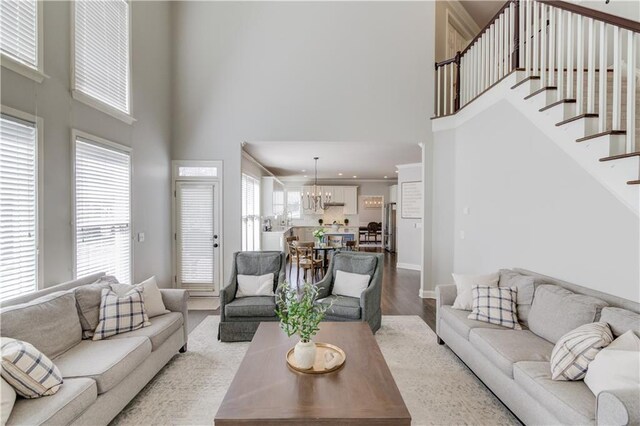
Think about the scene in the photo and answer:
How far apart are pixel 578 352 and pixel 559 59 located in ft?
8.57

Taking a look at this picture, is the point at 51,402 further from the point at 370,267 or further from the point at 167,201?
the point at 167,201

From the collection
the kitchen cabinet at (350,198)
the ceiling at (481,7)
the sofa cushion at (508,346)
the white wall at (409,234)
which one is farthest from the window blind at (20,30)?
the kitchen cabinet at (350,198)

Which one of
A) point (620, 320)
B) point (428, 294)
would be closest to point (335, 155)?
point (428, 294)

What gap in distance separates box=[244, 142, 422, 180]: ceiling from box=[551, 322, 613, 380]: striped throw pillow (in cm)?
385

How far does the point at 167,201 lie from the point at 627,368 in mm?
5426

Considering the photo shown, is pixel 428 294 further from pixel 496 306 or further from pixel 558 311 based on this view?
pixel 558 311

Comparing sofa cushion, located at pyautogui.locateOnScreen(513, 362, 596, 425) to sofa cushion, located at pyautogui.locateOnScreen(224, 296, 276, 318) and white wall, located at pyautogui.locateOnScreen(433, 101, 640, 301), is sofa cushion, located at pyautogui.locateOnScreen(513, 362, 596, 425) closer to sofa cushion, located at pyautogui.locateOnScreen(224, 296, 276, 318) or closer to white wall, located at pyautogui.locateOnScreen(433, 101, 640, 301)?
white wall, located at pyautogui.locateOnScreen(433, 101, 640, 301)

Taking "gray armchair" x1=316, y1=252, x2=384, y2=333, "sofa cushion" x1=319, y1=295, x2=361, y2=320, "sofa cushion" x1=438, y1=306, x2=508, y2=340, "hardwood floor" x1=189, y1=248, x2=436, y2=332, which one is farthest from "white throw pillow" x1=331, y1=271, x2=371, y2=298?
"hardwood floor" x1=189, y1=248, x2=436, y2=332

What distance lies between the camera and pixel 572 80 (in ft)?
9.03

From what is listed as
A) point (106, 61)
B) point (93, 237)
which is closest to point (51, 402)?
point (93, 237)

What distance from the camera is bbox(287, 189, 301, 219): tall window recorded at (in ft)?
36.6

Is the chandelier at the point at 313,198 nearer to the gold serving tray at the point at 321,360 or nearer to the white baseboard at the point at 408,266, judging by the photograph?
the white baseboard at the point at 408,266

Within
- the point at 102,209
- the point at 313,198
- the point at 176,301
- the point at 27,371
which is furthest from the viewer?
the point at 313,198

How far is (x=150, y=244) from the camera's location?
4.36m
